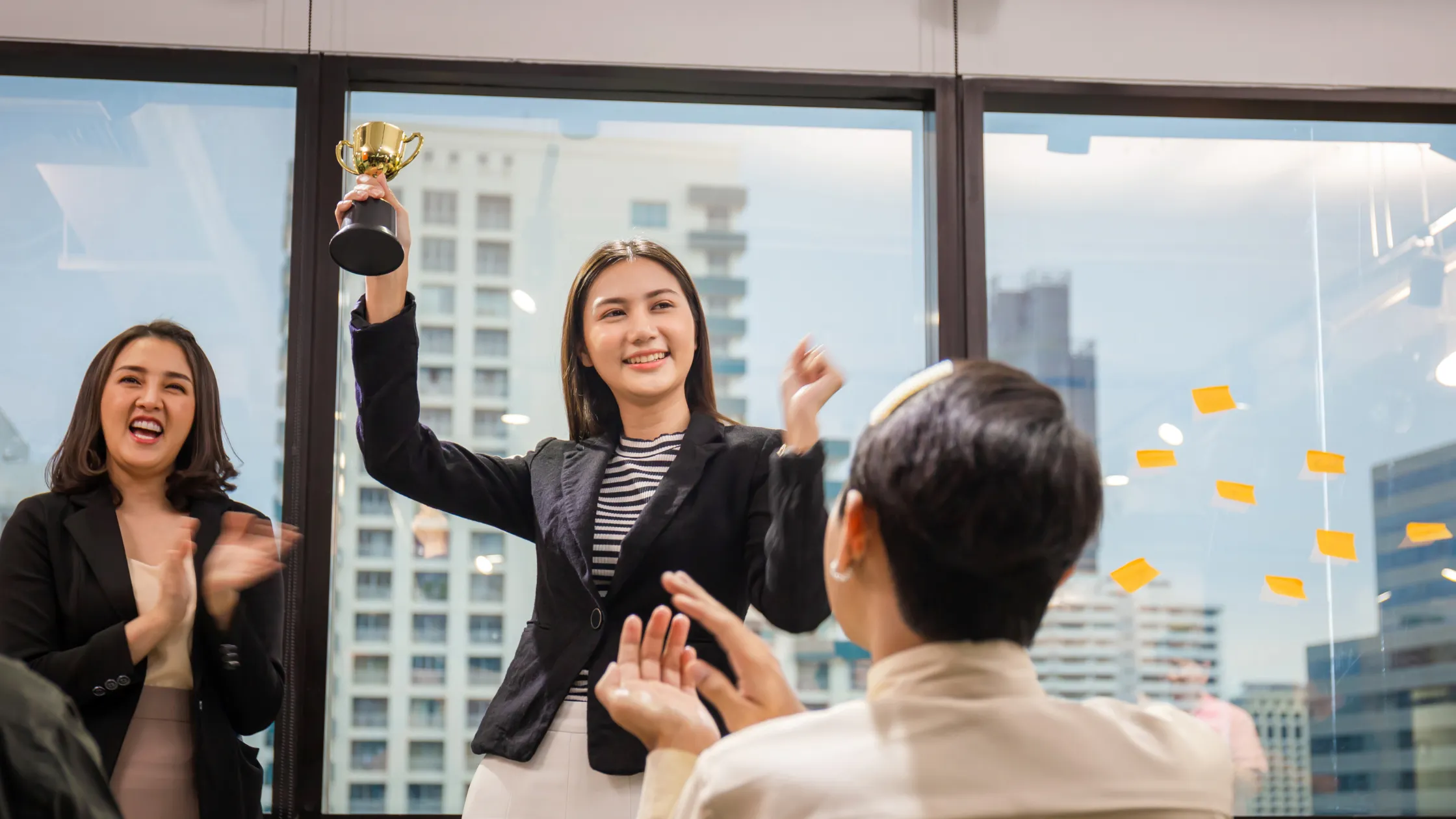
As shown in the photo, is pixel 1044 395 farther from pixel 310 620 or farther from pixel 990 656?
pixel 310 620

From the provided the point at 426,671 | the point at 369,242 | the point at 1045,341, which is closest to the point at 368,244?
the point at 369,242

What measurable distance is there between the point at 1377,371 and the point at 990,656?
2.50 m

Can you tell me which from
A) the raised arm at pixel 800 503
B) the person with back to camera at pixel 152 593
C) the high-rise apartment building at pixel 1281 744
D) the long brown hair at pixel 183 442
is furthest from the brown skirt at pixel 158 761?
the high-rise apartment building at pixel 1281 744

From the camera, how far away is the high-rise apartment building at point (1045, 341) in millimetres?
2988

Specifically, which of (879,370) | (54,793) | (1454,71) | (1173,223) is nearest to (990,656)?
(54,793)

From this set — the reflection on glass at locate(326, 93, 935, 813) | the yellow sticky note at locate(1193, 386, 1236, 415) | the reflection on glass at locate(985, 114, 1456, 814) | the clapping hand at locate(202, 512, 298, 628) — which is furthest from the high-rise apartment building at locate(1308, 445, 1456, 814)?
the clapping hand at locate(202, 512, 298, 628)

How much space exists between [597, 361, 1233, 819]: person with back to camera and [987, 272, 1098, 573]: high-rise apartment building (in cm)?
202

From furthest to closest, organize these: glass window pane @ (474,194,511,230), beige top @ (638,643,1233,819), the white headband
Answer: glass window pane @ (474,194,511,230)
the white headband
beige top @ (638,643,1233,819)

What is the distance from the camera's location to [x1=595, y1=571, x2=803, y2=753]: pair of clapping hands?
1.03 m

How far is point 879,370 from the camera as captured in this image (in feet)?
9.68

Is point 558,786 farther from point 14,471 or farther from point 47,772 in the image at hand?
point 14,471

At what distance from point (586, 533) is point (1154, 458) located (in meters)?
1.57

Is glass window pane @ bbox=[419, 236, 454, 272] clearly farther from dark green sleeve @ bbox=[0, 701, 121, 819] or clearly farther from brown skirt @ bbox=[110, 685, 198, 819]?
dark green sleeve @ bbox=[0, 701, 121, 819]

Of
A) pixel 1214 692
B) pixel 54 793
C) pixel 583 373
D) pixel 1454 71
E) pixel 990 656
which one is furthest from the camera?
pixel 1454 71
